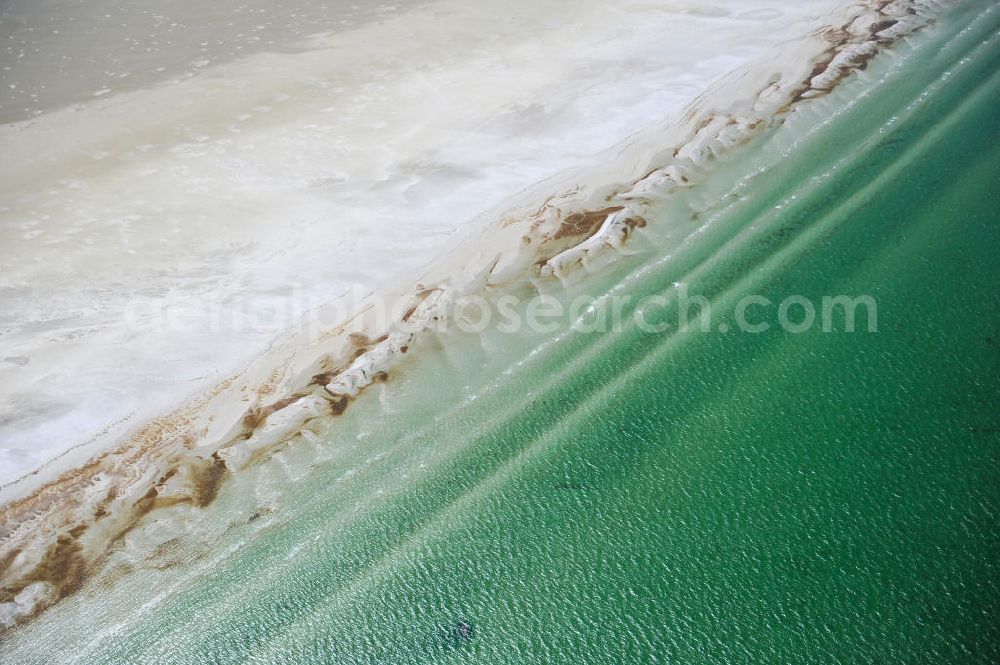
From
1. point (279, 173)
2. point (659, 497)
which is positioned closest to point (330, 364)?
point (659, 497)

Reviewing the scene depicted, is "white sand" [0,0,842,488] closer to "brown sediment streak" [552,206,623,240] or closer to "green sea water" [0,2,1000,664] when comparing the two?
"brown sediment streak" [552,206,623,240]

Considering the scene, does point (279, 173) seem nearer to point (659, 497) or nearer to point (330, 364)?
point (330, 364)

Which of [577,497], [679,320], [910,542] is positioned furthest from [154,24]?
[910,542]

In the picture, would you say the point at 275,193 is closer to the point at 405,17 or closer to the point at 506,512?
the point at 506,512

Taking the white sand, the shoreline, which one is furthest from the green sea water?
the white sand

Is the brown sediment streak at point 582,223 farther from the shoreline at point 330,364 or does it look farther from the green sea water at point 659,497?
the green sea water at point 659,497

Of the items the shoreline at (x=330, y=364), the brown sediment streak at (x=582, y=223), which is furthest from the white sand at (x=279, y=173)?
the brown sediment streak at (x=582, y=223)
